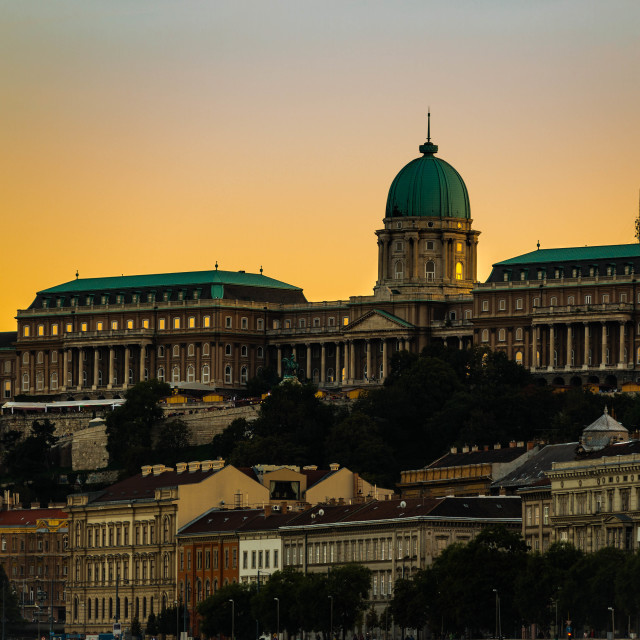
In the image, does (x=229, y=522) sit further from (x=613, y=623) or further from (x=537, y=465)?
(x=613, y=623)

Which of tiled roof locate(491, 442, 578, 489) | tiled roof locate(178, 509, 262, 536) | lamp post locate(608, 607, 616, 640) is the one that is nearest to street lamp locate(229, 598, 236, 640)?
tiled roof locate(178, 509, 262, 536)

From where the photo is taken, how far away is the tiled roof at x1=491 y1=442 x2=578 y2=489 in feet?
611

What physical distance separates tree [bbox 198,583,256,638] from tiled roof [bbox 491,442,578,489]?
1902 cm

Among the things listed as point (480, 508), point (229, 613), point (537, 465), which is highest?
point (537, 465)

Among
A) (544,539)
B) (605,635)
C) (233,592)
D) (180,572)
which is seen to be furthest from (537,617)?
(180,572)

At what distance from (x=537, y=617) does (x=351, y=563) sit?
979 inches

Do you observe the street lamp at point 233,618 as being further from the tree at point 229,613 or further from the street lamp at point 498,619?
the street lamp at point 498,619

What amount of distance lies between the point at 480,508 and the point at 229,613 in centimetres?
1578

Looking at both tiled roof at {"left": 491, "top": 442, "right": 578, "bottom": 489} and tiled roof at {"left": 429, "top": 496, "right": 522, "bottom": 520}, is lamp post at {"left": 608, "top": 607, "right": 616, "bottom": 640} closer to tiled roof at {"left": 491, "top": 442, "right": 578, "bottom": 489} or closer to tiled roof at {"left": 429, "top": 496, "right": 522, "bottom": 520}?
tiled roof at {"left": 429, "top": 496, "right": 522, "bottom": 520}

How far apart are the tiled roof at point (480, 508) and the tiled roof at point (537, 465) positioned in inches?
169

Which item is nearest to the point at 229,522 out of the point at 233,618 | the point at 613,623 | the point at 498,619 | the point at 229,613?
the point at 229,613

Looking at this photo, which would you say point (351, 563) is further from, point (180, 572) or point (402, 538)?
point (180, 572)

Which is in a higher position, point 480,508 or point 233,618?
point 480,508

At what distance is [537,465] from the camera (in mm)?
191125
